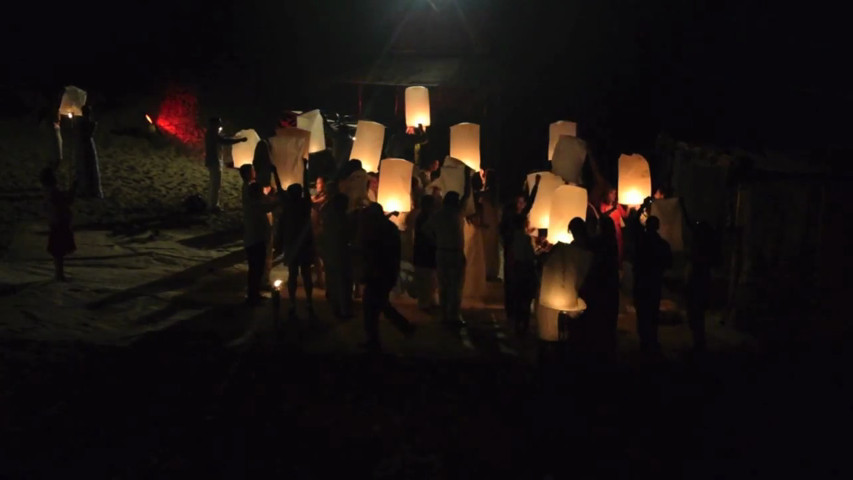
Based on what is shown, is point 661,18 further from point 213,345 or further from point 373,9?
point 213,345

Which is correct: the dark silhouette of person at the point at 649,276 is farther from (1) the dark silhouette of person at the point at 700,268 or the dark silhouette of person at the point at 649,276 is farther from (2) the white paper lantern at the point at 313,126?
(2) the white paper lantern at the point at 313,126

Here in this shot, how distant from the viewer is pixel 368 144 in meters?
12.2

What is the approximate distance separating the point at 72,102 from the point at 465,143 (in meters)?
7.06

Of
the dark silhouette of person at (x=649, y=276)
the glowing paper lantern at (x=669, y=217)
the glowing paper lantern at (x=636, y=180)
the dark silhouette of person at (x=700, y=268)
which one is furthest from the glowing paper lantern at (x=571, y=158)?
the dark silhouette of person at (x=649, y=276)

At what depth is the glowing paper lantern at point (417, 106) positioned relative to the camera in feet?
46.4

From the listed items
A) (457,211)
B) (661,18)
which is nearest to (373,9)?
(661,18)

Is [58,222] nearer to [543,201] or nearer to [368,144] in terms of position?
[368,144]

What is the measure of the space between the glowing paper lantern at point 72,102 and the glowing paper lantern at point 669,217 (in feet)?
32.7

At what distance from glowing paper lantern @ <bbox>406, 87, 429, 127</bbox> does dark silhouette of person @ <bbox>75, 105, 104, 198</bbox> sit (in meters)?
5.32

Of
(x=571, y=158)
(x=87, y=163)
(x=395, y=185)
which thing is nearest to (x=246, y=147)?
(x=395, y=185)

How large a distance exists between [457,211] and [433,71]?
9.70 meters

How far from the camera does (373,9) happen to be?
30188 millimetres

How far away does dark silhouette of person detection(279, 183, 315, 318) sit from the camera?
944cm

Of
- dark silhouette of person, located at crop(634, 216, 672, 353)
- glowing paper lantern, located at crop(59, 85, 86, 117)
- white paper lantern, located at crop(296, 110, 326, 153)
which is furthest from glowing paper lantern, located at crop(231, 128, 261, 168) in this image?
dark silhouette of person, located at crop(634, 216, 672, 353)
